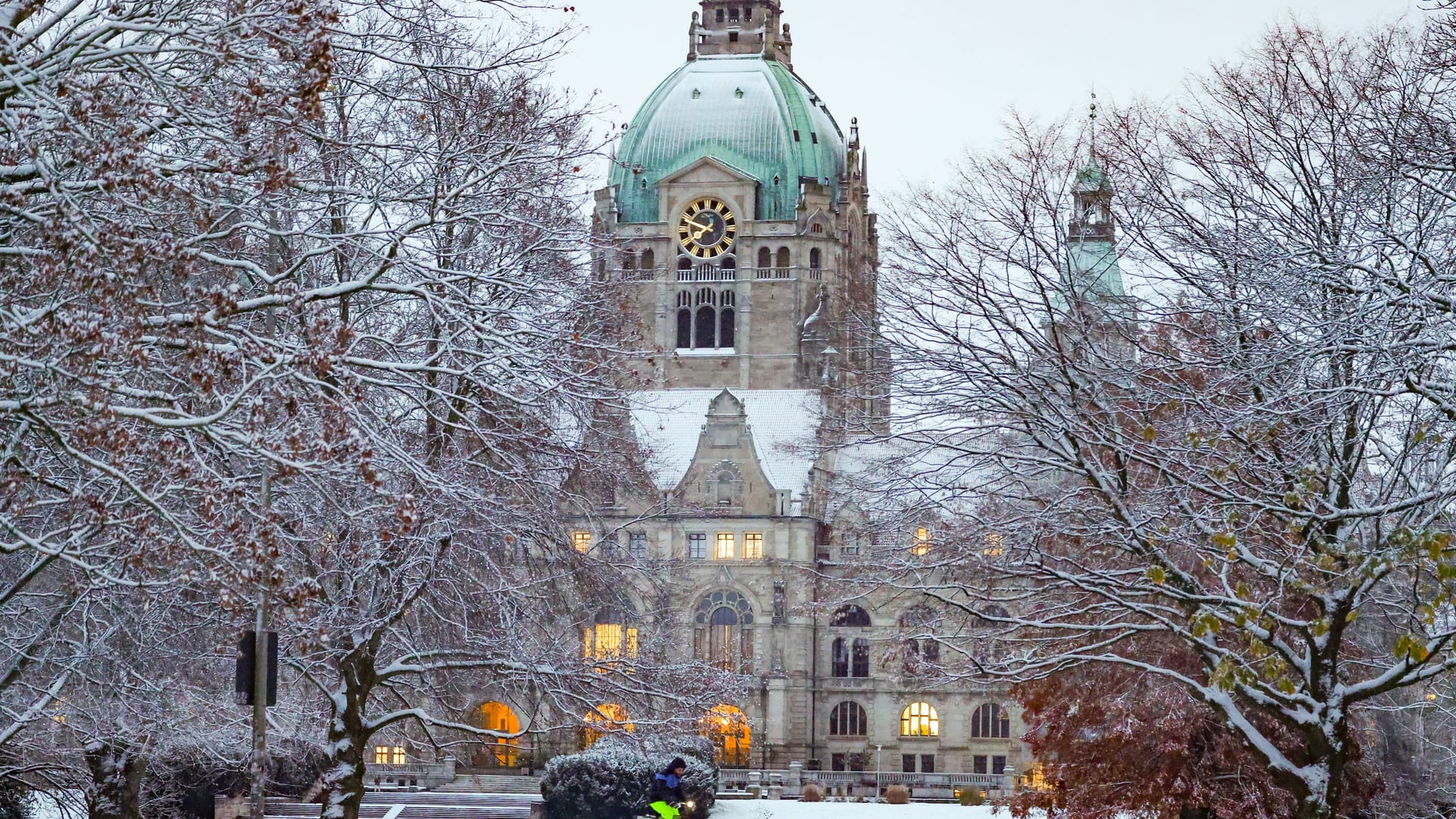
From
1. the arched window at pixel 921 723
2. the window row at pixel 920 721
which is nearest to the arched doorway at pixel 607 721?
the window row at pixel 920 721

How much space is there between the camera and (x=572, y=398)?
766 inches

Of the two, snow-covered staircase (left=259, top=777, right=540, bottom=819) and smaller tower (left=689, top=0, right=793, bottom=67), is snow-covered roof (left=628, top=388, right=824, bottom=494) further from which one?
snow-covered staircase (left=259, top=777, right=540, bottom=819)

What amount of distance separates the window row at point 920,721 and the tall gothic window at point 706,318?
63.0 ft

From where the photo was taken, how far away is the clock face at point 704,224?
9312cm

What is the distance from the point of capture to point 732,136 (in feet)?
313

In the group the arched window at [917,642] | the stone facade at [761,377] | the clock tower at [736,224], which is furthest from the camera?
the clock tower at [736,224]

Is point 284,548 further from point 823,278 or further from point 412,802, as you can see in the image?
point 823,278

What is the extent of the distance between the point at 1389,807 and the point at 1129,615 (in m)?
14.7

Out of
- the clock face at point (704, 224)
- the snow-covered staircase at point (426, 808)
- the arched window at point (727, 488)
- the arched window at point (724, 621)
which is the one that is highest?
the clock face at point (704, 224)

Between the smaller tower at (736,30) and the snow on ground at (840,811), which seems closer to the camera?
the snow on ground at (840,811)

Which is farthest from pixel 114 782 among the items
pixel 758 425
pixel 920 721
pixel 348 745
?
pixel 758 425

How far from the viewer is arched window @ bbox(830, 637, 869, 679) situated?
8219 centimetres

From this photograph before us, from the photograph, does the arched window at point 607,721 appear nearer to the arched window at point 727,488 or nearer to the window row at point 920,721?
the arched window at point 727,488

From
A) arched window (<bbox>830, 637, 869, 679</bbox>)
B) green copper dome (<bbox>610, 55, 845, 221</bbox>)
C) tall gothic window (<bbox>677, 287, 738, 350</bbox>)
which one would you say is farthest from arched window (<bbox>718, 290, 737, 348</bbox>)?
arched window (<bbox>830, 637, 869, 679</bbox>)
